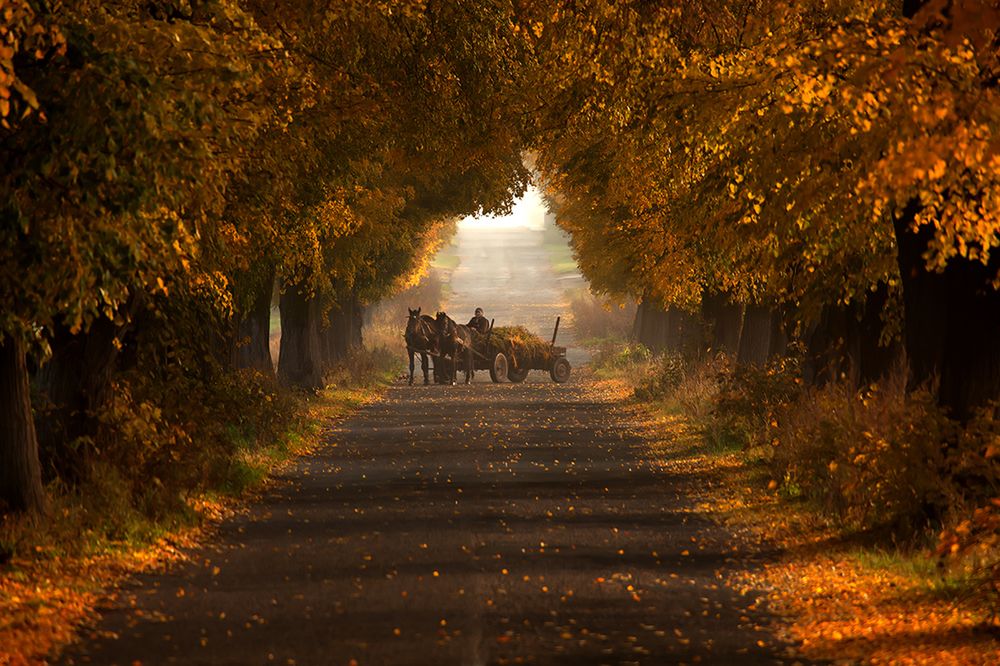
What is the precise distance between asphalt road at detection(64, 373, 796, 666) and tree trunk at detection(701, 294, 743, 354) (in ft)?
45.0

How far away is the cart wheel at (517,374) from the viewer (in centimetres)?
4954

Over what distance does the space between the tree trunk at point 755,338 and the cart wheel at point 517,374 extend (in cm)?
1694

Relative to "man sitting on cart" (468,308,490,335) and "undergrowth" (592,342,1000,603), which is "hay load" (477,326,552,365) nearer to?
"man sitting on cart" (468,308,490,335)

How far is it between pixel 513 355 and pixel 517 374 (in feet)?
2.85

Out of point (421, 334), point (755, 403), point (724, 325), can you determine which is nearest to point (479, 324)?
point (421, 334)

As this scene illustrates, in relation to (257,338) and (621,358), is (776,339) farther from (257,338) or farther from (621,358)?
(621,358)

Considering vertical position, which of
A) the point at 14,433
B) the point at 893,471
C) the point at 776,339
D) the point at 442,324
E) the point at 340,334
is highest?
the point at 442,324

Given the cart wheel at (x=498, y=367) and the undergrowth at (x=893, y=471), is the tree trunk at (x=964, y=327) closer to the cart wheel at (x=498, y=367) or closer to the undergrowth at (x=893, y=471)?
→ the undergrowth at (x=893, y=471)

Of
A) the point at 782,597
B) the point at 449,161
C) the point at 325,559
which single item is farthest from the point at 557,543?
the point at 449,161

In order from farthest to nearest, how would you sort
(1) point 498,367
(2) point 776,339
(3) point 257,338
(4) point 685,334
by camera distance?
(1) point 498,367, (4) point 685,334, (3) point 257,338, (2) point 776,339

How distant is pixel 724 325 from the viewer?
123 ft

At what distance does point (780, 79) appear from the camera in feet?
49.0

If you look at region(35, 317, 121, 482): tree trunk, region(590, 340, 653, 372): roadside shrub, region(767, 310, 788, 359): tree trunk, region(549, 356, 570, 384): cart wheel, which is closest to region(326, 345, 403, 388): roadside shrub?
region(549, 356, 570, 384): cart wheel

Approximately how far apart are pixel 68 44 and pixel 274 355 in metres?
48.8
